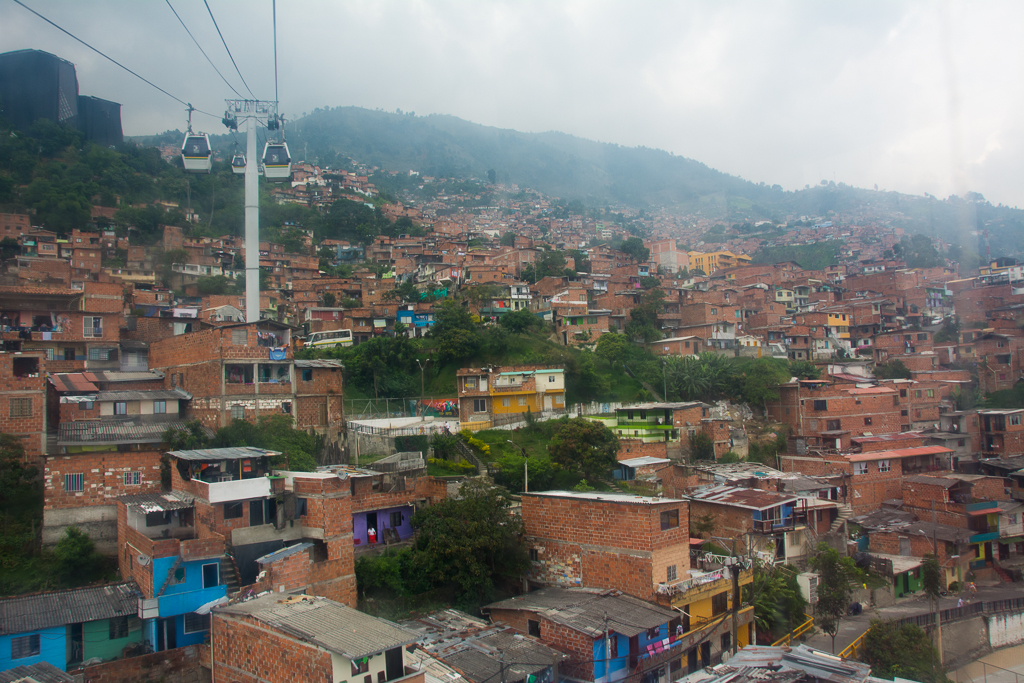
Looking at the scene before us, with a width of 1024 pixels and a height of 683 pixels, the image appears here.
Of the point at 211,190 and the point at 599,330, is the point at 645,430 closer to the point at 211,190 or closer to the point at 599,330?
the point at 599,330

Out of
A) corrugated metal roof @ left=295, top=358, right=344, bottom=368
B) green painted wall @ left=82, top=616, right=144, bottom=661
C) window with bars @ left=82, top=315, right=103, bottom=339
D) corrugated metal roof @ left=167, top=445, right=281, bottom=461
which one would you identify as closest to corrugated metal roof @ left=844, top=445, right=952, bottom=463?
corrugated metal roof @ left=295, top=358, right=344, bottom=368

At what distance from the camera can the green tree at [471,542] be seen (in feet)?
50.8

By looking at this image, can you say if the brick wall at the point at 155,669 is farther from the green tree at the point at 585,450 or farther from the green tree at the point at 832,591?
the green tree at the point at 832,591

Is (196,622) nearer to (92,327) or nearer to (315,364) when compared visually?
(315,364)

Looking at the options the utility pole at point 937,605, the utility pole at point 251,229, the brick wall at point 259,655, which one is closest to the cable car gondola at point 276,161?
the utility pole at point 251,229

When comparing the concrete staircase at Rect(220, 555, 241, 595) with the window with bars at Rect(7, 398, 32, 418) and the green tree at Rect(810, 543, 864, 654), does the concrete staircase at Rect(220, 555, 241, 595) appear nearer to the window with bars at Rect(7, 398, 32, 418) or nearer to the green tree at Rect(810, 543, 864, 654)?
the window with bars at Rect(7, 398, 32, 418)

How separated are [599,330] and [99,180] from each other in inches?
1732

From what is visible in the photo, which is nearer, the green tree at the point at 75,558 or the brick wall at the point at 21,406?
the green tree at the point at 75,558

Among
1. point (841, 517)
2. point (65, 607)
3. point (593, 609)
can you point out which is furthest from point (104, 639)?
point (841, 517)

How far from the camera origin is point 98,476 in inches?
651

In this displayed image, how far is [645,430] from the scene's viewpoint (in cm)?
2852

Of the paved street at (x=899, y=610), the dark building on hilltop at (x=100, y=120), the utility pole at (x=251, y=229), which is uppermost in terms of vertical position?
the dark building on hilltop at (x=100, y=120)

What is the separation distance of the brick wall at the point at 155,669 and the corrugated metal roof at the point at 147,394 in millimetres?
10050

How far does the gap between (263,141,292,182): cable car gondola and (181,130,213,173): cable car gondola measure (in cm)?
261
